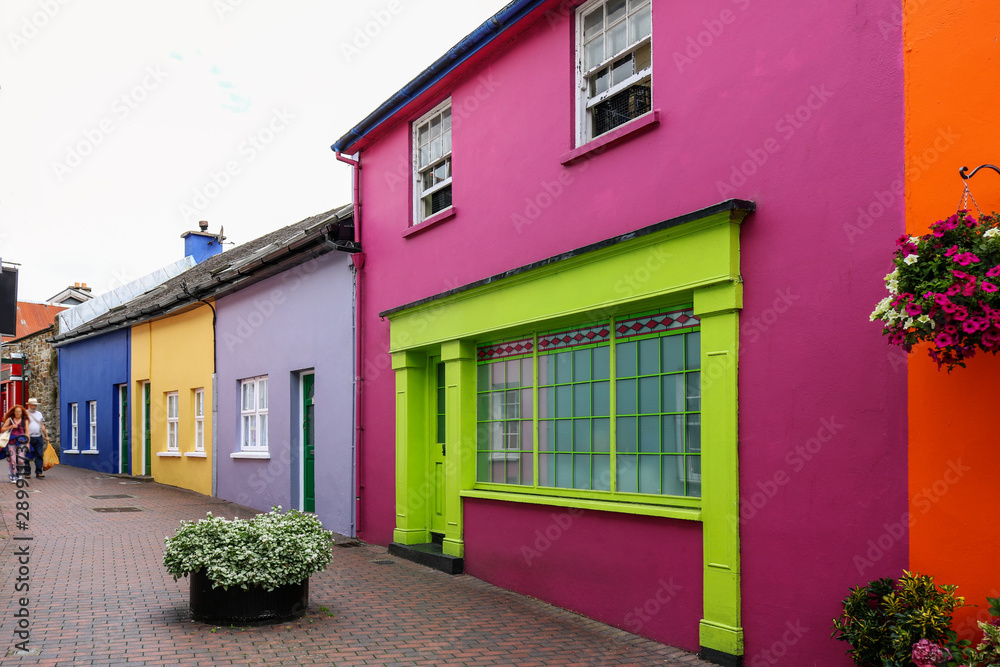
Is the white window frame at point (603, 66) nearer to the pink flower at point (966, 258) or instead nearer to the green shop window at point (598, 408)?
the green shop window at point (598, 408)

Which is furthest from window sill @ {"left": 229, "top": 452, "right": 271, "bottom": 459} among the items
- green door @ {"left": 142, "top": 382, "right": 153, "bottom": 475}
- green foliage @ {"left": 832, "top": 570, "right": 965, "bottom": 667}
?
green foliage @ {"left": 832, "top": 570, "right": 965, "bottom": 667}

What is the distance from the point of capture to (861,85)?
5629 mm

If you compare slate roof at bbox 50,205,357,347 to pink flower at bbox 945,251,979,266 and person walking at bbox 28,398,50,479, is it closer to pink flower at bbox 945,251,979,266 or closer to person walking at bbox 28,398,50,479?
person walking at bbox 28,398,50,479

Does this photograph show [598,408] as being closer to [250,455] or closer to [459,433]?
[459,433]

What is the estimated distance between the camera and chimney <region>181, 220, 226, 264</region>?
27297mm

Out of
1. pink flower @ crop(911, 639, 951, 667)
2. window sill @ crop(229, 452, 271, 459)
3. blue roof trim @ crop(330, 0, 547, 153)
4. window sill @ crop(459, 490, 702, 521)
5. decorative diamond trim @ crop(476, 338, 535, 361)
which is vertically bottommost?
window sill @ crop(229, 452, 271, 459)

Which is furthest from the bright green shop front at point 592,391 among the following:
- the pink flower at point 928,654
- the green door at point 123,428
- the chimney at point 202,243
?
the chimney at point 202,243

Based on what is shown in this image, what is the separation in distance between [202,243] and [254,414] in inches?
531

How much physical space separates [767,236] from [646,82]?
2.07 meters

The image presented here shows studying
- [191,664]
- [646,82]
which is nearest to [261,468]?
[191,664]

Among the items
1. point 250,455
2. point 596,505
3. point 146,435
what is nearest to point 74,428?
point 146,435

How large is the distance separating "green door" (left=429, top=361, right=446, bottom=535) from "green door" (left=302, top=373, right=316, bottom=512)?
3384mm

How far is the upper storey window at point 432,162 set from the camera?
10711mm

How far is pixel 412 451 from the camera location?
1090 centimetres
